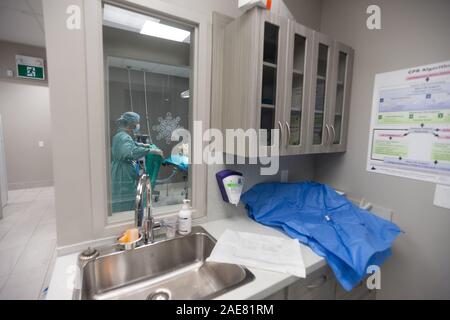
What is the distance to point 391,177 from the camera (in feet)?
4.61

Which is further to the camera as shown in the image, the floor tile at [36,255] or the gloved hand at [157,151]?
the floor tile at [36,255]

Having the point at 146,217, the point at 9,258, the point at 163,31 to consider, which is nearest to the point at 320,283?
the point at 146,217

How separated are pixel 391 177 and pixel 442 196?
0.25 meters

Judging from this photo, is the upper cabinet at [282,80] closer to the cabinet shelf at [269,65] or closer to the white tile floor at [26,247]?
the cabinet shelf at [269,65]

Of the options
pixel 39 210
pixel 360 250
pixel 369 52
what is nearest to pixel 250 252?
pixel 360 250

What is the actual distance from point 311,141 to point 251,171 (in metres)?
0.44

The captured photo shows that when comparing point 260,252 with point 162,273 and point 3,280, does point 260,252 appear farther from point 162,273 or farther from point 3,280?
point 3,280

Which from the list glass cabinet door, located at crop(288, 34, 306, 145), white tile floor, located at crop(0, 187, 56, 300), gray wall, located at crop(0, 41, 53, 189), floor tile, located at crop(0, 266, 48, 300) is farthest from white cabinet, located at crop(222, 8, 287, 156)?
gray wall, located at crop(0, 41, 53, 189)

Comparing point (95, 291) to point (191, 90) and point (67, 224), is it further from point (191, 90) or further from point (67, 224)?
point (191, 90)

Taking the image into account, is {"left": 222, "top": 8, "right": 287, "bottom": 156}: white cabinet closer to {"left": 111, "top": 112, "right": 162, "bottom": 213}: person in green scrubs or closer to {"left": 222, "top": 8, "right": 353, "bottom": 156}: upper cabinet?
{"left": 222, "top": 8, "right": 353, "bottom": 156}: upper cabinet

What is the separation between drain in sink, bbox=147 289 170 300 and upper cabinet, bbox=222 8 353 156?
2.90ft

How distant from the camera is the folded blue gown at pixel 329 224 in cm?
99

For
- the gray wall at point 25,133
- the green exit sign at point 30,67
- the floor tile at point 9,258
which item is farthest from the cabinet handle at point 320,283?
the gray wall at point 25,133

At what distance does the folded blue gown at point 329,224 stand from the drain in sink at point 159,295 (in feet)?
2.19
